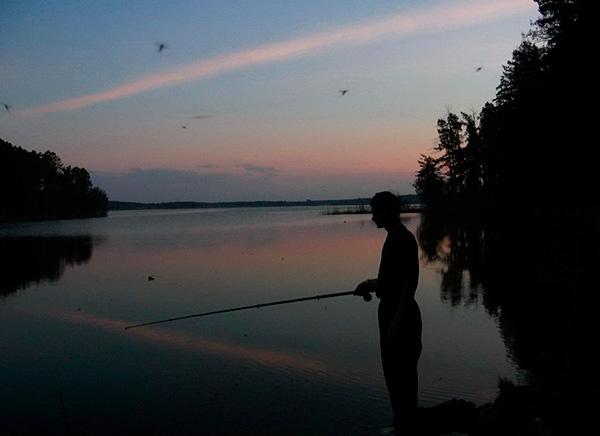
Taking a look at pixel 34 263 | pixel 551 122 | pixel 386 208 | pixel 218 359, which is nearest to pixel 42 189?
pixel 34 263

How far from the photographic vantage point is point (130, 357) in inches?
370

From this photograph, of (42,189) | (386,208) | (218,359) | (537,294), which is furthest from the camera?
(42,189)

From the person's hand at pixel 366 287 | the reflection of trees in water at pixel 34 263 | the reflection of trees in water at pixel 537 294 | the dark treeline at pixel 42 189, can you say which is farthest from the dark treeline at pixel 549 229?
the dark treeline at pixel 42 189

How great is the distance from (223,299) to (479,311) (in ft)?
22.9

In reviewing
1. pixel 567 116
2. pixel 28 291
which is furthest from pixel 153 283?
pixel 567 116

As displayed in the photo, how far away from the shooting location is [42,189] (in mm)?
107688

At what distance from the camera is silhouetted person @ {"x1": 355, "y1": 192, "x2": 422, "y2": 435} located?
4.30 metres

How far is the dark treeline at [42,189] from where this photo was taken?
8862cm

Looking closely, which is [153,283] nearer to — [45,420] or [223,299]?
[223,299]

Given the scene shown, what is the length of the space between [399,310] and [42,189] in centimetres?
11620

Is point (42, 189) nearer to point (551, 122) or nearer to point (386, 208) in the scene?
point (551, 122)

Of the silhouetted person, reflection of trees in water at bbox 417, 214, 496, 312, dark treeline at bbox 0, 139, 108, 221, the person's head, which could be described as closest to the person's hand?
the silhouetted person

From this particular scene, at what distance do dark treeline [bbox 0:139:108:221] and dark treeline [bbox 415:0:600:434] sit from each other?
74134mm

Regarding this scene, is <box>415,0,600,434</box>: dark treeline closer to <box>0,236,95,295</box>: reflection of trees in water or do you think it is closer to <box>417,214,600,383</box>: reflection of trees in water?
<box>417,214,600,383</box>: reflection of trees in water
